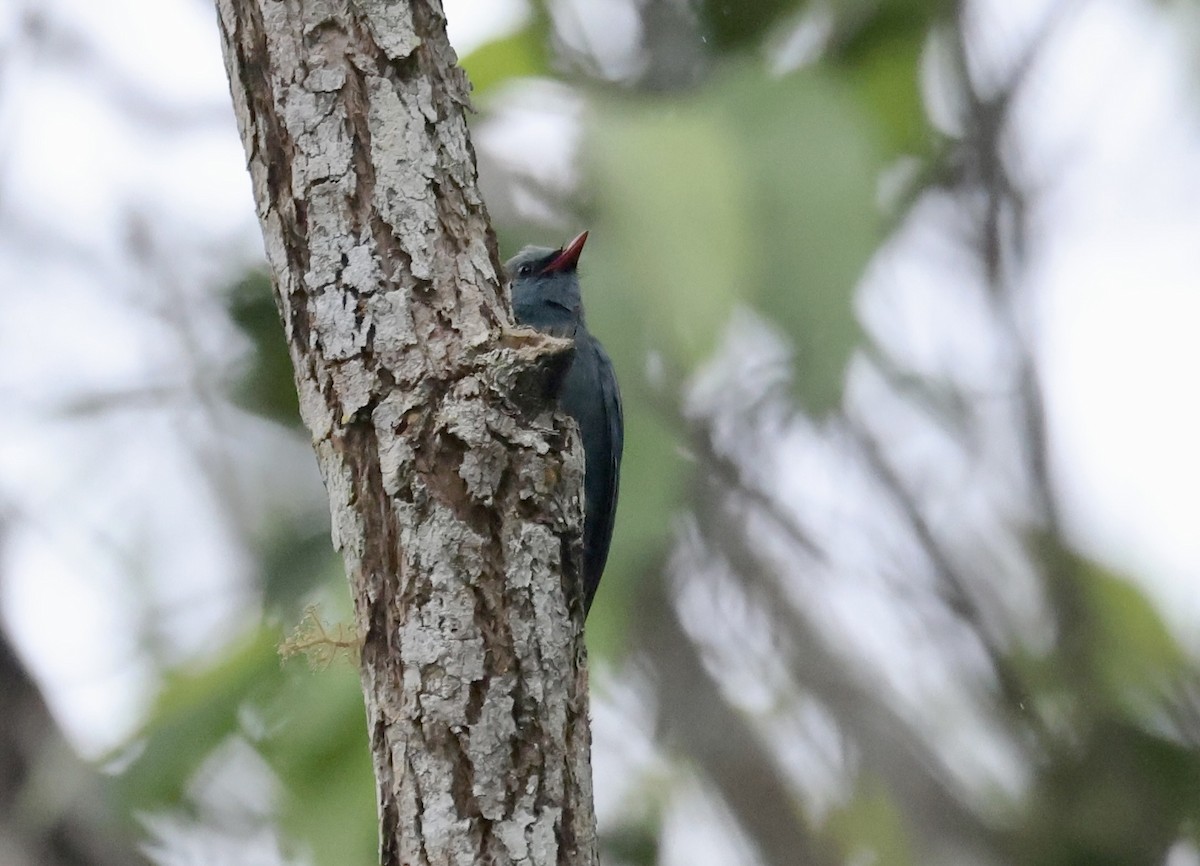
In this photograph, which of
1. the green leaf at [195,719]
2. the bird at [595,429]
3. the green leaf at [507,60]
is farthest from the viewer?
the green leaf at [507,60]

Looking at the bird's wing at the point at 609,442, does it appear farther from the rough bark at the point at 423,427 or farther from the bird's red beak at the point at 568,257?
the rough bark at the point at 423,427

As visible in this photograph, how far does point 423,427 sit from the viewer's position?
2.21 meters

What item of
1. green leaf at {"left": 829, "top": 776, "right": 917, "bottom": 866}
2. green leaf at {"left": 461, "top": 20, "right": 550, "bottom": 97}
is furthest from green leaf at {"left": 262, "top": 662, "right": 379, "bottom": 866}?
green leaf at {"left": 461, "top": 20, "right": 550, "bottom": 97}

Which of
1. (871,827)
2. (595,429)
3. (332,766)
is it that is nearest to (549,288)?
(595,429)

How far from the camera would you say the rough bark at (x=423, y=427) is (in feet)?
6.69

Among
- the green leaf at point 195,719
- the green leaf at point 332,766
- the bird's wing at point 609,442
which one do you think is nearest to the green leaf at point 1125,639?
the bird's wing at point 609,442

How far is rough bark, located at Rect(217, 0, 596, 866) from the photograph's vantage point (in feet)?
6.69

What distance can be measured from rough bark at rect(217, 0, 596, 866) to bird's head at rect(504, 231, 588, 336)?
1.61 m

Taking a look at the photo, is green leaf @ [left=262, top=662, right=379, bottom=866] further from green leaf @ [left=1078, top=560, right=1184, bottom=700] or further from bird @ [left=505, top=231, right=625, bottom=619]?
green leaf @ [left=1078, top=560, right=1184, bottom=700]

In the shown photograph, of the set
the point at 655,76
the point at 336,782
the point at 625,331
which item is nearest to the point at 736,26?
the point at 655,76

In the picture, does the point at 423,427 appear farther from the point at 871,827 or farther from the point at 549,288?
the point at 871,827

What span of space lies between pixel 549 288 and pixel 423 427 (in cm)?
206

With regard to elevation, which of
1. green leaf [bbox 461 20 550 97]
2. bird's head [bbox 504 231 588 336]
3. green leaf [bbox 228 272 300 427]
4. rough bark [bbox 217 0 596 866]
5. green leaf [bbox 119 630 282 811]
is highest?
green leaf [bbox 461 20 550 97]

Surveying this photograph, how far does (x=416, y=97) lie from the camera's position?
2.45 meters
